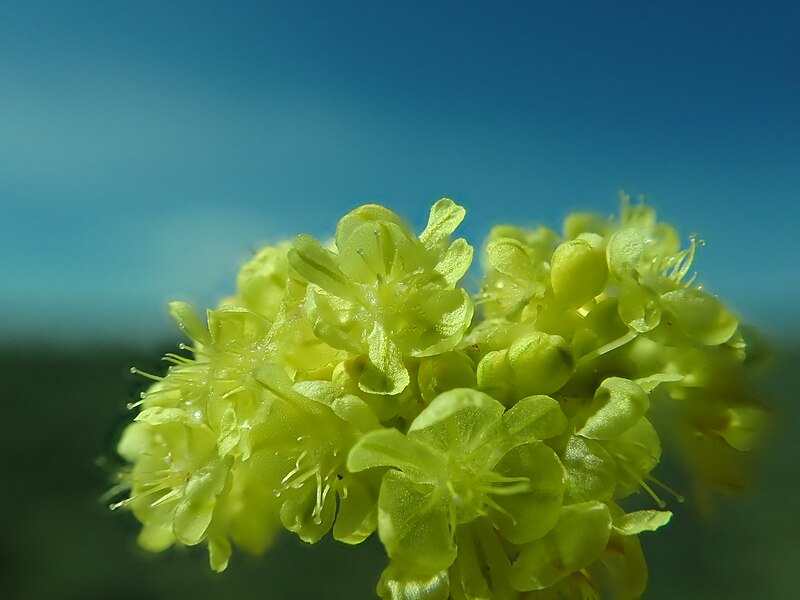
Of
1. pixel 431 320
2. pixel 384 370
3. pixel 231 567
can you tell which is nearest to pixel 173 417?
pixel 384 370

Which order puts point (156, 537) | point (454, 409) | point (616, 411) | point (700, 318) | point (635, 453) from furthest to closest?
point (156, 537) → point (700, 318) → point (635, 453) → point (616, 411) → point (454, 409)

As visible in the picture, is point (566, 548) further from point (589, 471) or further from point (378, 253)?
point (378, 253)

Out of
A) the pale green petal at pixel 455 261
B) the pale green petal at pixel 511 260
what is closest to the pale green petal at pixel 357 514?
the pale green petal at pixel 455 261

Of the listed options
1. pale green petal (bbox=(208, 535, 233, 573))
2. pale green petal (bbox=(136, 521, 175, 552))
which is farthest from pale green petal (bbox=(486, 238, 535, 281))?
pale green petal (bbox=(136, 521, 175, 552))

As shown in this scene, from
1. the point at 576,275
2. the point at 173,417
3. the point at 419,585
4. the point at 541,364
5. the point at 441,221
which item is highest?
the point at 441,221

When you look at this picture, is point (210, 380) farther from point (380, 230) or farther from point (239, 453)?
point (380, 230)

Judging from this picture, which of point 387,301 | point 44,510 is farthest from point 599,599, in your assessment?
point 44,510
